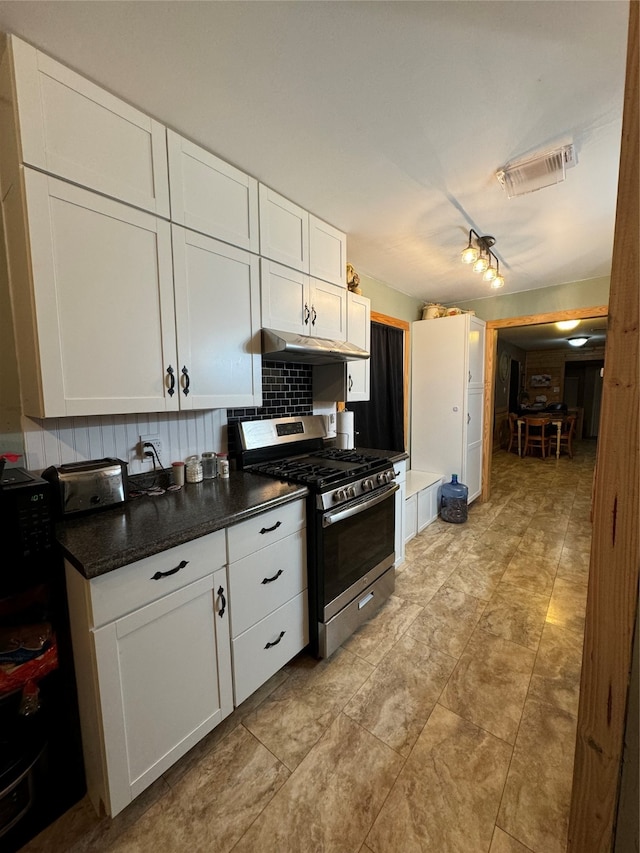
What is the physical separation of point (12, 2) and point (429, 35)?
1.23m

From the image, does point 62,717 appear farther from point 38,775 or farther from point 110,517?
point 110,517

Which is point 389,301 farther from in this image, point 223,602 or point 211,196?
point 223,602

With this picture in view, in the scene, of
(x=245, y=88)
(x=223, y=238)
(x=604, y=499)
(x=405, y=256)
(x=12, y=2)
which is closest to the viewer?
(x=604, y=499)

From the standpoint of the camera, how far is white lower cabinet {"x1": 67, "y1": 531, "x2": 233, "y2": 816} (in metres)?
1.02

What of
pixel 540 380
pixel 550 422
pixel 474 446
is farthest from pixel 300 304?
pixel 540 380

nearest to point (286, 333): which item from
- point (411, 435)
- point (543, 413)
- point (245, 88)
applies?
point (245, 88)

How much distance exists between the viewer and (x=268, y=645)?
5.01 feet

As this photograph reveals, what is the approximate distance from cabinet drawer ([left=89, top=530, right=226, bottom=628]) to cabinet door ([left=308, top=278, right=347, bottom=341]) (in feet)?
4.77

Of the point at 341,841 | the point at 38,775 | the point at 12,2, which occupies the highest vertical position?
the point at 12,2

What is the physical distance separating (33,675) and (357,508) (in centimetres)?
139

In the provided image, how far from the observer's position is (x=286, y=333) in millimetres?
1915

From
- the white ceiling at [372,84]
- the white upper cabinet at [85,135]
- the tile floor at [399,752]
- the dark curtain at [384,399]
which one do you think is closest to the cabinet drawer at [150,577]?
the tile floor at [399,752]

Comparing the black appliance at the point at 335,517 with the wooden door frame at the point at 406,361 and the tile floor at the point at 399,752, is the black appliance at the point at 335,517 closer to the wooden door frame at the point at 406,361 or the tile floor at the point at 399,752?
the tile floor at the point at 399,752

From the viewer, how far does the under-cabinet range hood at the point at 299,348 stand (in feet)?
5.94
